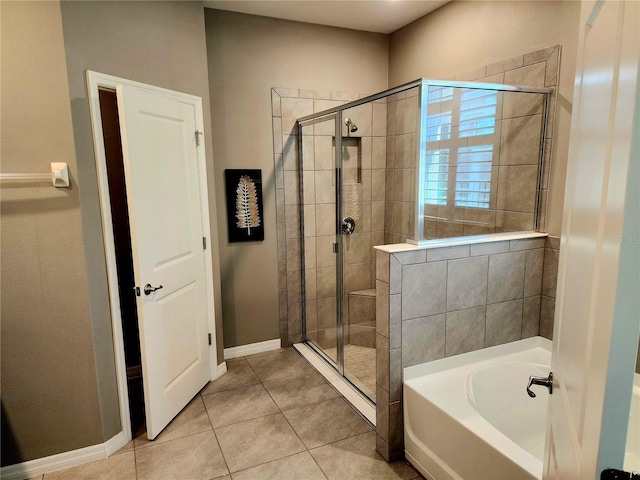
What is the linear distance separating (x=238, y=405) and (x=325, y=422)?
24.9 inches

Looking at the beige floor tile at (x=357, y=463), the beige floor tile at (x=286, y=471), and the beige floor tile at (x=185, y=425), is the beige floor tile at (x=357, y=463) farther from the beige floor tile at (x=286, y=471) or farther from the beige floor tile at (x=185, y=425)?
the beige floor tile at (x=185, y=425)

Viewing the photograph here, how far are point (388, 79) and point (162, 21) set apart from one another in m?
2.07

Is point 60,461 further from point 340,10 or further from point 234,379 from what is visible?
point 340,10

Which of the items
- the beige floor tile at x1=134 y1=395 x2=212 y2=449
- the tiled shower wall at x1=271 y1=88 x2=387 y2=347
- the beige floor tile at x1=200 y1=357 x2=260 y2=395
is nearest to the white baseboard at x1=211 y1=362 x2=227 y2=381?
the beige floor tile at x1=200 y1=357 x2=260 y2=395

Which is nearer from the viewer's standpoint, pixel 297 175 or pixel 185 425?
pixel 185 425

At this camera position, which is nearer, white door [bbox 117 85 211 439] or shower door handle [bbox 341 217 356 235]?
white door [bbox 117 85 211 439]

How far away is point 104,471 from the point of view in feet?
6.95

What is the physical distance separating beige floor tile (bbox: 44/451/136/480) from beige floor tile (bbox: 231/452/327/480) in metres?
0.59

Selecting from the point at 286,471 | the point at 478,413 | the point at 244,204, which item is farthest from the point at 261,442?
the point at 244,204

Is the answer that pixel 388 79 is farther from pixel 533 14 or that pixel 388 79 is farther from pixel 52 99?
pixel 52 99

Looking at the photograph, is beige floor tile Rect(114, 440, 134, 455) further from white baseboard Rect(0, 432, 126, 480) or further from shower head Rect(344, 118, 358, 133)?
shower head Rect(344, 118, 358, 133)

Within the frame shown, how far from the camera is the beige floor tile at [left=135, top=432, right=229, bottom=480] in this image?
208 cm

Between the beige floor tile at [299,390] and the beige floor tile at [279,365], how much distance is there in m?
0.08

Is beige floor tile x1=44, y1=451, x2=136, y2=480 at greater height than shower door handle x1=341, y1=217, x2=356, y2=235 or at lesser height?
lesser
